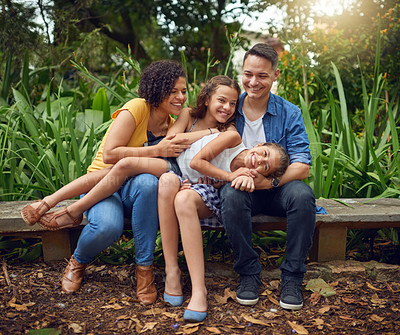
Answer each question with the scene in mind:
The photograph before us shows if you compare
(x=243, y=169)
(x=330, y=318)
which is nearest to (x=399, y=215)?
(x=330, y=318)

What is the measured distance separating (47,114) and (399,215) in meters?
2.43

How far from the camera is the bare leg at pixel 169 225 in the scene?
1.90 metres

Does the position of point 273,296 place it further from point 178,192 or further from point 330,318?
point 178,192

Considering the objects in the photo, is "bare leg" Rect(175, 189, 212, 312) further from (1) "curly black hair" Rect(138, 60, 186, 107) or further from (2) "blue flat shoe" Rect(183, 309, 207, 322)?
(1) "curly black hair" Rect(138, 60, 186, 107)

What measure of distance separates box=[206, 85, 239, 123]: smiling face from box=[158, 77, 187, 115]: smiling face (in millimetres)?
167

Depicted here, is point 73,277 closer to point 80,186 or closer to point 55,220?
point 55,220

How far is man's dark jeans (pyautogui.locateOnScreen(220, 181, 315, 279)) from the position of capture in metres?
1.89

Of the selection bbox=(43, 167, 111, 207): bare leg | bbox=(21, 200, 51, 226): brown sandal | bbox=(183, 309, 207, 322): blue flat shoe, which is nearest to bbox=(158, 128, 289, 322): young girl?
bbox=(183, 309, 207, 322): blue flat shoe

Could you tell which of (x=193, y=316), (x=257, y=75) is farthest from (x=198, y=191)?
(x=257, y=75)

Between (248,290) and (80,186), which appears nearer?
(248,290)

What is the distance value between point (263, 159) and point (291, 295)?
656 mm

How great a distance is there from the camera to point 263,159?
201 cm

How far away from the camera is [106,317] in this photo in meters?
1.83

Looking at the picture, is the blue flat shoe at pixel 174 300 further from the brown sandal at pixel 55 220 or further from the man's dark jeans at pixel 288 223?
the brown sandal at pixel 55 220
